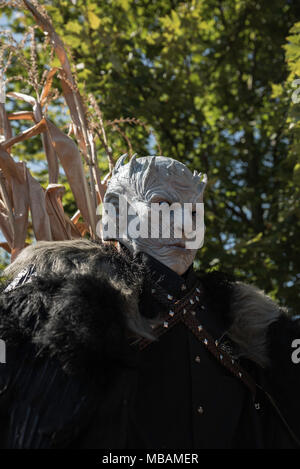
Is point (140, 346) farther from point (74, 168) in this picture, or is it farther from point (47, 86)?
point (47, 86)

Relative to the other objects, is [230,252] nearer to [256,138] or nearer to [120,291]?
[256,138]

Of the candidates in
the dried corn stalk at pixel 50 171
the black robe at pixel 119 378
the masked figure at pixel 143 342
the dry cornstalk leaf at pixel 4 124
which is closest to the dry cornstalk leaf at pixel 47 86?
the dried corn stalk at pixel 50 171

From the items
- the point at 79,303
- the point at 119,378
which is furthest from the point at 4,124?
the point at 119,378

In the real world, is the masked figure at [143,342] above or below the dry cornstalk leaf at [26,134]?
below

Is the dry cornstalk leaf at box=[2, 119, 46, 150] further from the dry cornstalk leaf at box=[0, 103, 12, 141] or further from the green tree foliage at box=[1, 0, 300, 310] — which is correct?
the green tree foliage at box=[1, 0, 300, 310]

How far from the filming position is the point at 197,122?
3375mm

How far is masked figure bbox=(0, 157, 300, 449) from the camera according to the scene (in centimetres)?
104

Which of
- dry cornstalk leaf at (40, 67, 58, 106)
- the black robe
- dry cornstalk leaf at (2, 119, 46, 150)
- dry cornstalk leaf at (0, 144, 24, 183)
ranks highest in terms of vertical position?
dry cornstalk leaf at (40, 67, 58, 106)

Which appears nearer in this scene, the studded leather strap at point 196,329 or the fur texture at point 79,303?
the fur texture at point 79,303

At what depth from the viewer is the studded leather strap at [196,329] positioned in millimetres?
1245

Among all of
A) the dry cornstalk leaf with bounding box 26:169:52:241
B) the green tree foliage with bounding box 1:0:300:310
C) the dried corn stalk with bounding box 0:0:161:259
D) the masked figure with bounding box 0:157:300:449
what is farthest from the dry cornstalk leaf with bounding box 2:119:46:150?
the green tree foliage with bounding box 1:0:300:310

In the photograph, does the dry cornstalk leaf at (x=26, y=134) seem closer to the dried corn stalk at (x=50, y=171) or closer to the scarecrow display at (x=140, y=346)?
the dried corn stalk at (x=50, y=171)

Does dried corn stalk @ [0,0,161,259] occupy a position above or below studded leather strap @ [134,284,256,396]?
above
